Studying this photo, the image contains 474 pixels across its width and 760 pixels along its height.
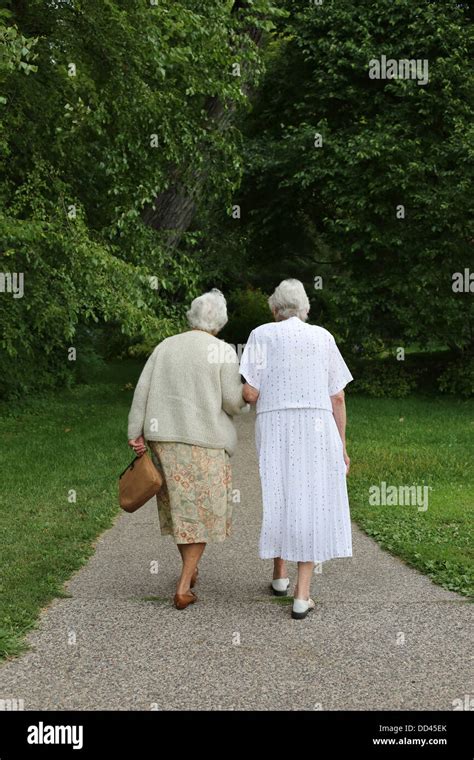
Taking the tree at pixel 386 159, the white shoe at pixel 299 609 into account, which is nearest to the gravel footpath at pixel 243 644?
the white shoe at pixel 299 609

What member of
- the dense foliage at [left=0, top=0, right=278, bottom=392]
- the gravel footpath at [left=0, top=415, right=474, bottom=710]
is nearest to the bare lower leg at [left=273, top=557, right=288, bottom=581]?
the gravel footpath at [left=0, top=415, right=474, bottom=710]

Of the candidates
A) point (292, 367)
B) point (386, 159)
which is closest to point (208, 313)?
point (292, 367)

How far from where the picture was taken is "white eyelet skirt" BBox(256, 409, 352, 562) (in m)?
5.55

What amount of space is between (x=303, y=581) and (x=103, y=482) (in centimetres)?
510

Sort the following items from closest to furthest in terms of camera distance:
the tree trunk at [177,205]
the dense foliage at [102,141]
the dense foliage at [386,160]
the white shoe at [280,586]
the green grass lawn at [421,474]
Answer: the white shoe at [280,586] → the green grass lawn at [421,474] → the dense foliage at [102,141] → the tree trunk at [177,205] → the dense foliage at [386,160]

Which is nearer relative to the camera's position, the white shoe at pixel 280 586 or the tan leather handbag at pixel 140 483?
the tan leather handbag at pixel 140 483

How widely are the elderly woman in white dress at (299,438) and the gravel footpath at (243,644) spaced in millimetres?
431

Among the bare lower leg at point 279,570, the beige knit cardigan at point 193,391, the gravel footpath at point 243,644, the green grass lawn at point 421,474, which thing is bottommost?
the green grass lawn at point 421,474

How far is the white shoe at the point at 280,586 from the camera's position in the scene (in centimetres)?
599

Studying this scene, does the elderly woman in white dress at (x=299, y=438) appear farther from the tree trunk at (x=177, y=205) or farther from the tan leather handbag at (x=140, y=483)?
the tree trunk at (x=177, y=205)

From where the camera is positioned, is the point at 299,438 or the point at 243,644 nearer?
the point at 243,644

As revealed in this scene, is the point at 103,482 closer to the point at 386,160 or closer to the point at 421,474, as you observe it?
the point at 421,474

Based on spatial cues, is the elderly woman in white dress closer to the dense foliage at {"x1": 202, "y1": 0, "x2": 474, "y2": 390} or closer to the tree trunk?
the tree trunk

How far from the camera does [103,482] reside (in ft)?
33.8
